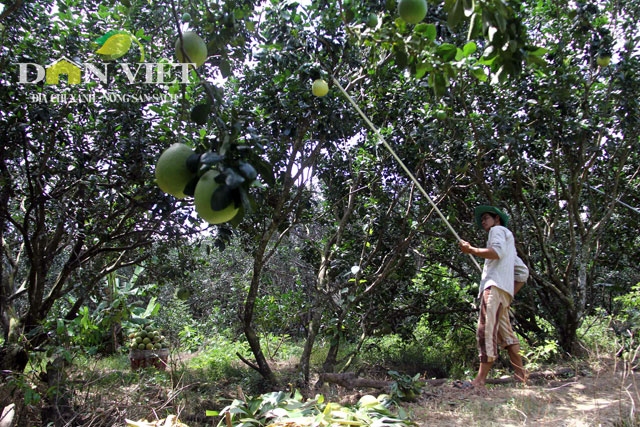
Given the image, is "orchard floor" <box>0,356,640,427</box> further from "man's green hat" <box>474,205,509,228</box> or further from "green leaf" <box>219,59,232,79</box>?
"green leaf" <box>219,59,232,79</box>

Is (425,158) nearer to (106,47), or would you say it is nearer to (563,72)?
(563,72)

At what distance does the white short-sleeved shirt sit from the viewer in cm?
312

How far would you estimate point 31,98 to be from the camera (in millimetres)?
3457

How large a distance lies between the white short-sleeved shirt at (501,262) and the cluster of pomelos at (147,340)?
4772mm

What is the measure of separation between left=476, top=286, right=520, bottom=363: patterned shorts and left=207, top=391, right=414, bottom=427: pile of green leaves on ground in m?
1.37

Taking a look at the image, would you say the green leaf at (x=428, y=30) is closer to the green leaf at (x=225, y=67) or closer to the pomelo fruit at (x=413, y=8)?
the pomelo fruit at (x=413, y=8)

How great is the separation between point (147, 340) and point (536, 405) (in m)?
5.13

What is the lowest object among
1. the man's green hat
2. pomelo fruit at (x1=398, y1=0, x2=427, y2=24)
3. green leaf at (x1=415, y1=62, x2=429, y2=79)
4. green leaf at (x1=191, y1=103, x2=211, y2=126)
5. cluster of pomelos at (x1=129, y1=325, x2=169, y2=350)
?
cluster of pomelos at (x1=129, y1=325, x2=169, y2=350)

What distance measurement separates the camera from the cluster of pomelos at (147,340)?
5.91 meters

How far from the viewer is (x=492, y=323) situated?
10.3 ft

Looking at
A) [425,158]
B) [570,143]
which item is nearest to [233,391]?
[425,158]

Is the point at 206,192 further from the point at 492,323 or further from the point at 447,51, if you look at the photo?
the point at 492,323
